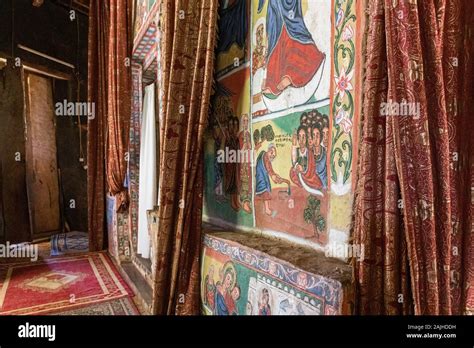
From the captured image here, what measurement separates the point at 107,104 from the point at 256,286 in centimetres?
498

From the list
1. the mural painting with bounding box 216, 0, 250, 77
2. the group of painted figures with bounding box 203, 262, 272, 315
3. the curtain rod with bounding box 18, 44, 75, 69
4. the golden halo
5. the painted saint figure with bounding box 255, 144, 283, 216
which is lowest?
the group of painted figures with bounding box 203, 262, 272, 315

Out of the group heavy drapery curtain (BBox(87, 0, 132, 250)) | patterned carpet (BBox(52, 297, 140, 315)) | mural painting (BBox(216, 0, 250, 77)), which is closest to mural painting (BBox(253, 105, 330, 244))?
mural painting (BBox(216, 0, 250, 77))

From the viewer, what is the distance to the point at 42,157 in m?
6.60

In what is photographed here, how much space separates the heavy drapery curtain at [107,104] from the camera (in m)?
4.84

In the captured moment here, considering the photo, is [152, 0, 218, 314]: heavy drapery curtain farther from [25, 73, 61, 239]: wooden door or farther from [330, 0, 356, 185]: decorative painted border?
[25, 73, 61, 239]: wooden door

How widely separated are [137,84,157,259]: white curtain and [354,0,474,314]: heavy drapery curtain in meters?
3.50

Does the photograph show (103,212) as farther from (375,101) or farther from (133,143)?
(375,101)

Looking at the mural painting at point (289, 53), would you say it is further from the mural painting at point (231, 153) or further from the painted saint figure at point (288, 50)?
the mural painting at point (231, 153)

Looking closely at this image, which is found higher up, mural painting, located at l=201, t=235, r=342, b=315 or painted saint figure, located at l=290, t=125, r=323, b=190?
painted saint figure, located at l=290, t=125, r=323, b=190

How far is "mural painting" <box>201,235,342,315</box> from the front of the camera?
1357mm

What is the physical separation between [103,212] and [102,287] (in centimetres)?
223

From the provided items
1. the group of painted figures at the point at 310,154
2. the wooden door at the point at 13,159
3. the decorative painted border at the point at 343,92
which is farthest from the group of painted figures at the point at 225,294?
the wooden door at the point at 13,159

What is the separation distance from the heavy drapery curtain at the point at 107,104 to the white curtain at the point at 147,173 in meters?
0.37

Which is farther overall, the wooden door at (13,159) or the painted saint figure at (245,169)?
the wooden door at (13,159)
